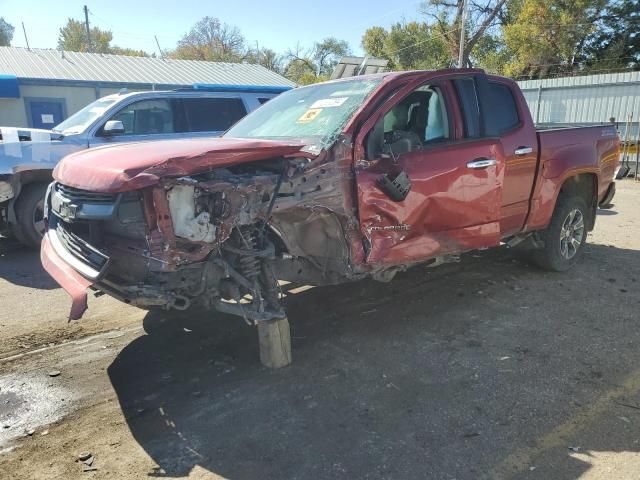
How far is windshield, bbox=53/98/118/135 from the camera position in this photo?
7744mm

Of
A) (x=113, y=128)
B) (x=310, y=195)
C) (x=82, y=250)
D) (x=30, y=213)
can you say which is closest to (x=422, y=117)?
(x=310, y=195)

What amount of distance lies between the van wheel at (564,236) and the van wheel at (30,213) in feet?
20.8

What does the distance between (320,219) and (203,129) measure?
17.6ft

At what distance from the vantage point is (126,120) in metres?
8.03

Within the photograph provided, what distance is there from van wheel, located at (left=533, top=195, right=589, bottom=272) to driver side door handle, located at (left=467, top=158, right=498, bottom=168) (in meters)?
1.61

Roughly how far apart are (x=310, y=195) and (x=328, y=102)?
123 centimetres

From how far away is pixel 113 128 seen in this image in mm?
7410

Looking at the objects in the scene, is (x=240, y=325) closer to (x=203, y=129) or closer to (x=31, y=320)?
(x=31, y=320)

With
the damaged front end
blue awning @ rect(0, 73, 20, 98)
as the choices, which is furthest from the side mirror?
blue awning @ rect(0, 73, 20, 98)

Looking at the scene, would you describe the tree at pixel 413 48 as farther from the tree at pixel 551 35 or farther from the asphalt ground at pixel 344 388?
the asphalt ground at pixel 344 388

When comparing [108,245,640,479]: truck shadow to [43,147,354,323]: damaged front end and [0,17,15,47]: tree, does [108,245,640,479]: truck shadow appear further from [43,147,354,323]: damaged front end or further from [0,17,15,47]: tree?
[0,17,15,47]: tree

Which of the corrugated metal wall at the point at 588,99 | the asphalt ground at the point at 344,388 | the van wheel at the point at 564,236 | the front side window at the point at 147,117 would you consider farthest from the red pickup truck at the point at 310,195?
the corrugated metal wall at the point at 588,99

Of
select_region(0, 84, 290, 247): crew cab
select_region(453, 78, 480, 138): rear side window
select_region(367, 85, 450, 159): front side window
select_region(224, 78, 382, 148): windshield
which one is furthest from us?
select_region(0, 84, 290, 247): crew cab

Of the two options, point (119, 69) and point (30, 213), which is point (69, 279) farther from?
point (119, 69)
